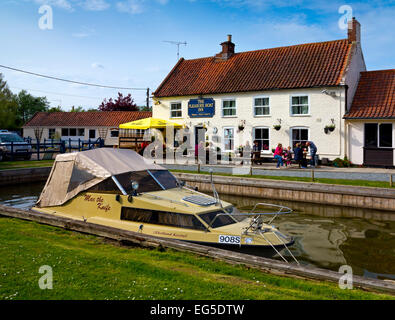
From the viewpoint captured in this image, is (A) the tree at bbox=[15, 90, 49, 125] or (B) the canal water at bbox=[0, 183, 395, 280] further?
(A) the tree at bbox=[15, 90, 49, 125]

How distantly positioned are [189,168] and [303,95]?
9.91 m

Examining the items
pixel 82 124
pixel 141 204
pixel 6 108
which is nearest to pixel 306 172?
pixel 141 204

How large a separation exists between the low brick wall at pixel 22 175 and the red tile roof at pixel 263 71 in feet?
43.0

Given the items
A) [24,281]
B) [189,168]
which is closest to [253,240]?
[24,281]

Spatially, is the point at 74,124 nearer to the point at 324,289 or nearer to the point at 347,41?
the point at 347,41

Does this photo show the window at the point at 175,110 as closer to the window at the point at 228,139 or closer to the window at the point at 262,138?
the window at the point at 228,139

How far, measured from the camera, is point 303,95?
2561cm

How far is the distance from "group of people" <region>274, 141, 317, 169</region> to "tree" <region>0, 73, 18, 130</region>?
56185mm

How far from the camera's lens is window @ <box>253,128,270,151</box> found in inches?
1068

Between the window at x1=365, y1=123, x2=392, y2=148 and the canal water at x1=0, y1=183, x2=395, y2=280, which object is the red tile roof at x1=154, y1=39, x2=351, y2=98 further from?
the canal water at x1=0, y1=183, x2=395, y2=280

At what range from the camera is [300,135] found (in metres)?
25.7

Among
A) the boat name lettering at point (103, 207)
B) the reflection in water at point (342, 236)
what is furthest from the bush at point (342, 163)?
the boat name lettering at point (103, 207)

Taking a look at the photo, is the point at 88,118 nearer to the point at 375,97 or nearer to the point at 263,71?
the point at 263,71

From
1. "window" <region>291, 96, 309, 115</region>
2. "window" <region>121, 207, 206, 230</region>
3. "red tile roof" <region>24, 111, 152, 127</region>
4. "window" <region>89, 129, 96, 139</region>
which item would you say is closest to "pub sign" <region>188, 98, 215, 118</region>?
"window" <region>291, 96, 309, 115</region>
